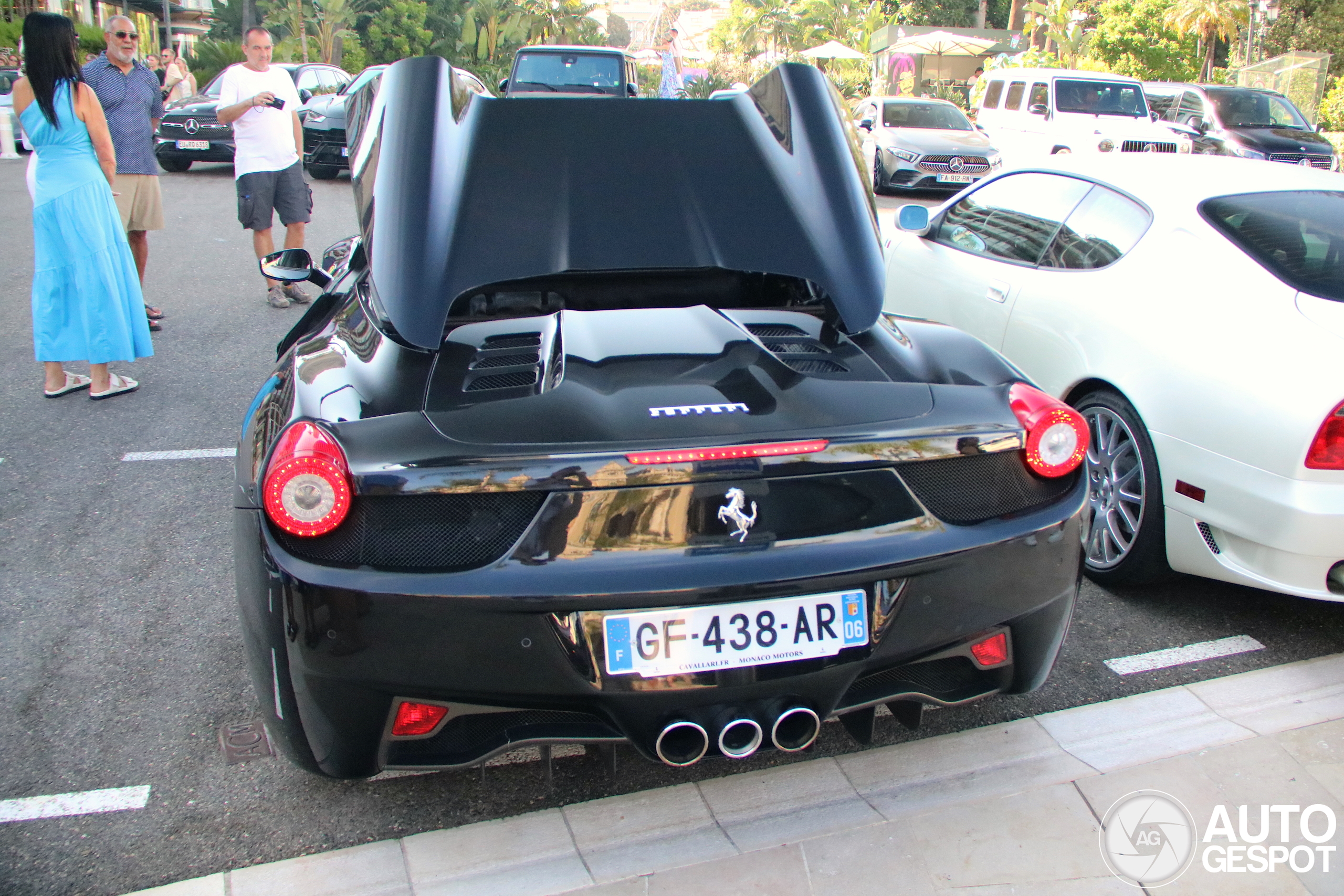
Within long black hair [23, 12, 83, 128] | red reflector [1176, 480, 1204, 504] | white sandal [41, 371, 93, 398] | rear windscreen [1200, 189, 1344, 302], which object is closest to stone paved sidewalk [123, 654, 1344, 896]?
red reflector [1176, 480, 1204, 504]

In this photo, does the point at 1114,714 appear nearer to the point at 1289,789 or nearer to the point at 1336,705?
the point at 1289,789

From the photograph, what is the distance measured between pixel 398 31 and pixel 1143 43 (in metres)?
25.2

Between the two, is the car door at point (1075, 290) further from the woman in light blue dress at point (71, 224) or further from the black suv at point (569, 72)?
the black suv at point (569, 72)

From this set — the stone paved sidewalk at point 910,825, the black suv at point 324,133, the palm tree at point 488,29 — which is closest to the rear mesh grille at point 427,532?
the stone paved sidewalk at point 910,825

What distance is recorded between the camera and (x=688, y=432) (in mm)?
1958

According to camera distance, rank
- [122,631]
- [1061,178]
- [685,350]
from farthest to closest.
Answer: [1061,178] → [122,631] → [685,350]

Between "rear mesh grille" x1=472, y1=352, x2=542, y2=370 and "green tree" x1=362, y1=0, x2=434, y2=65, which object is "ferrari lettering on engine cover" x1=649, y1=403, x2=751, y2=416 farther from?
"green tree" x1=362, y1=0, x2=434, y2=65

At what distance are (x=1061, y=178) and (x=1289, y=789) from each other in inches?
105

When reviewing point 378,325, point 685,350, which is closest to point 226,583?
point 378,325

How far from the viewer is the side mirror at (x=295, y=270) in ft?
11.3

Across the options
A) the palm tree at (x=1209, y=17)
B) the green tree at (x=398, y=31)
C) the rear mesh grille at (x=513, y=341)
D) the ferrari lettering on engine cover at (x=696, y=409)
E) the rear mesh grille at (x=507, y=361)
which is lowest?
the ferrari lettering on engine cover at (x=696, y=409)

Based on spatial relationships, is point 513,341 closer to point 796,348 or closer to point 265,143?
point 796,348

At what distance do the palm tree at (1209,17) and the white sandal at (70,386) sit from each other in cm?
3538

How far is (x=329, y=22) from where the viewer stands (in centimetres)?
3388
